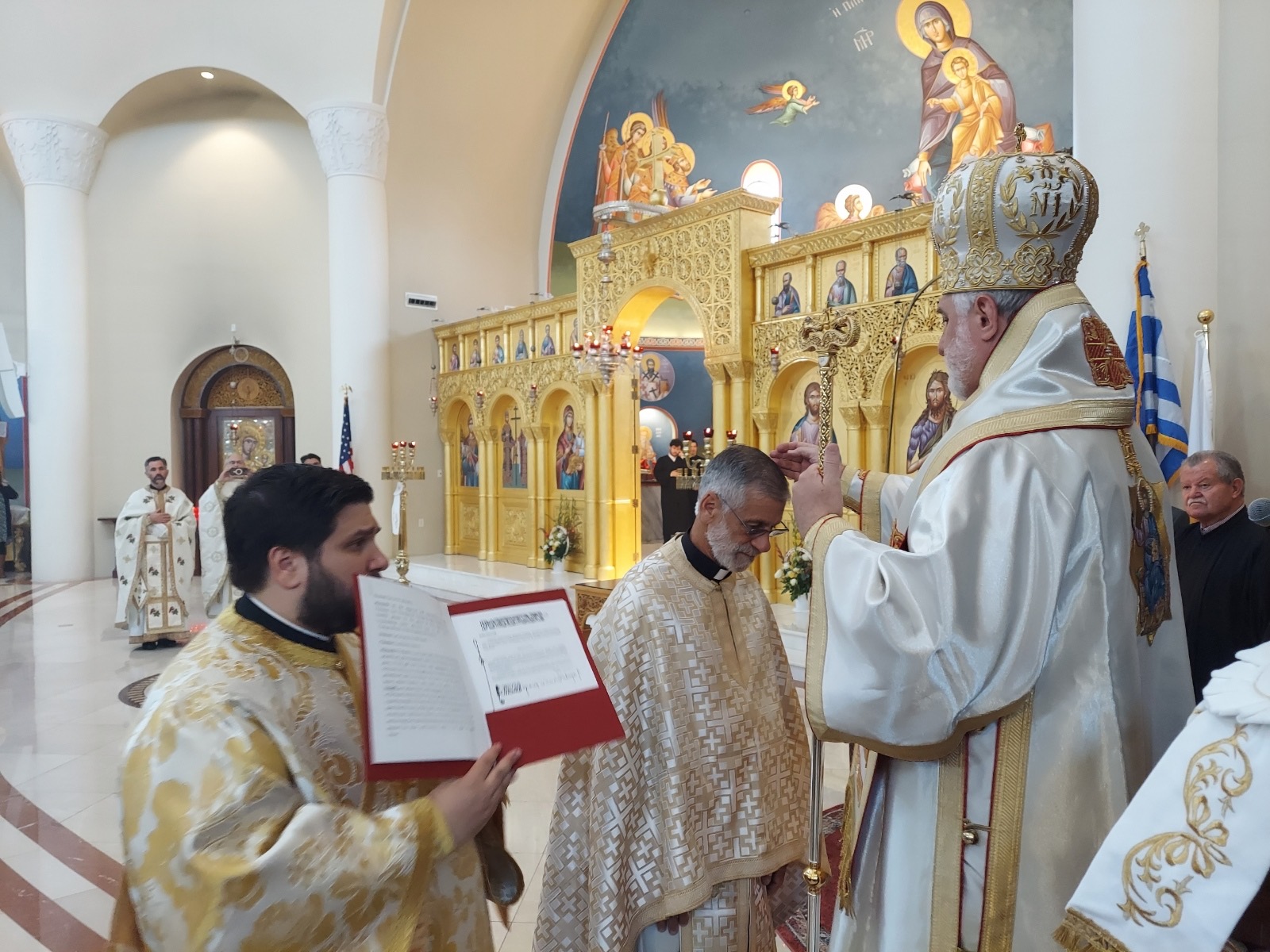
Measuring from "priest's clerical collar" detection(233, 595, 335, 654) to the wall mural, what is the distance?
9.98m

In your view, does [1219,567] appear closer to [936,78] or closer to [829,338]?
[829,338]

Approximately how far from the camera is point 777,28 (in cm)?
1477

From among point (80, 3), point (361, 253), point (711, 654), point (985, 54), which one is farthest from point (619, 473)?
point (80, 3)

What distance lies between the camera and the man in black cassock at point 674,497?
38.8 feet

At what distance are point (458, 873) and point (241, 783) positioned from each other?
0.64 meters

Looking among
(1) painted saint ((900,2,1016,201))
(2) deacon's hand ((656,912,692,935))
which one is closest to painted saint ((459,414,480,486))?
(1) painted saint ((900,2,1016,201))

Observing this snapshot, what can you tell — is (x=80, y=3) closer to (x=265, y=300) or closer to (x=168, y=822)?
(x=265, y=300)

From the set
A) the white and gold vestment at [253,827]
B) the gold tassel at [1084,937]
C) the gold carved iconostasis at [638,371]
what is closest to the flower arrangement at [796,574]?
the gold carved iconostasis at [638,371]

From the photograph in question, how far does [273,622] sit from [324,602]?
0.31 ft

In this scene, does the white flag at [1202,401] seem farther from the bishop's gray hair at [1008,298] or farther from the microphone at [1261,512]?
the bishop's gray hair at [1008,298]

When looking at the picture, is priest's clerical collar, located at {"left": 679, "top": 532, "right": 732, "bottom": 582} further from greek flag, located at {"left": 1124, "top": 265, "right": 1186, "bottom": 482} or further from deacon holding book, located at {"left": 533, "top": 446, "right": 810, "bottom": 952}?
greek flag, located at {"left": 1124, "top": 265, "right": 1186, "bottom": 482}

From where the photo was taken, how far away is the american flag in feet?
44.6

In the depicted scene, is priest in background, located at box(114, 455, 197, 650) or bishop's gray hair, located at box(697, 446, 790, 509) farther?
priest in background, located at box(114, 455, 197, 650)

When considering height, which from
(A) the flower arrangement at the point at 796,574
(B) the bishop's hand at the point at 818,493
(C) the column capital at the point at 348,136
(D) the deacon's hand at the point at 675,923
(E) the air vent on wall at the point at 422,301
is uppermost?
(C) the column capital at the point at 348,136
